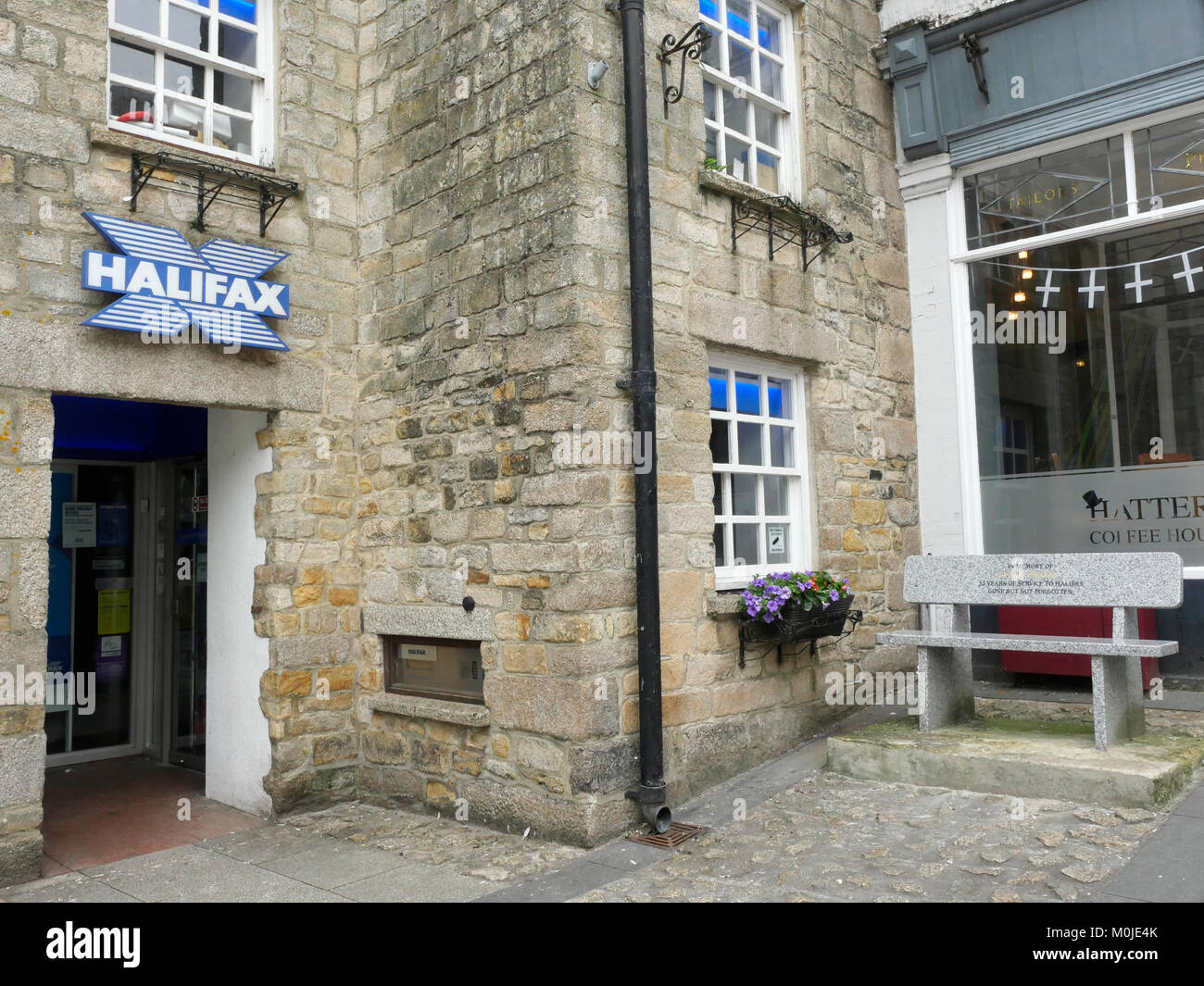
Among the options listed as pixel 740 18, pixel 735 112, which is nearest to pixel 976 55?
pixel 740 18

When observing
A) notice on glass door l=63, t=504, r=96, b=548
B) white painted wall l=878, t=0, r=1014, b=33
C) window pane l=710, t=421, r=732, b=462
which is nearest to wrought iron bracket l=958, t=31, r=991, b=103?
white painted wall l=878, t=0, r=1014, b=33

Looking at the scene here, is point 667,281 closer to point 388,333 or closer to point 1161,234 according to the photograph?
point 388,333

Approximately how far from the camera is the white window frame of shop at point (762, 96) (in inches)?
254

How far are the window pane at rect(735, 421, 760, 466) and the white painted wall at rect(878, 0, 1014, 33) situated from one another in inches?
135

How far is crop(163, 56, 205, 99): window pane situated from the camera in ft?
19.1

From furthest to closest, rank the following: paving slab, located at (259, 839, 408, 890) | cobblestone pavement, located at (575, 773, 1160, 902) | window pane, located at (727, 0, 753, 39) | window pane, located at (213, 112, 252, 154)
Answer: window pane, located at (727, 0, 753, 39)
window pane, located at (213, 112, 252, 154)
paving slab, located at (259, 839, 408, 890)
cobblestone pavement, located at (575, 773, 1160, 902)

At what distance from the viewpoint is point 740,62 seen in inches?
264

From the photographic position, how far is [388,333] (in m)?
6.42

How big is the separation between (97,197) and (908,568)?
504 centimetres

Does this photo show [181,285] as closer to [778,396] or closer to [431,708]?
[431,708]

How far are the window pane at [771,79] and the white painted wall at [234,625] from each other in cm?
393

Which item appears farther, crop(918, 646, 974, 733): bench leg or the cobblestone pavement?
crop(918, 646, 974, 733): bench leg

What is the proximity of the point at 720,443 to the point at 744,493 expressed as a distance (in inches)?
15.3

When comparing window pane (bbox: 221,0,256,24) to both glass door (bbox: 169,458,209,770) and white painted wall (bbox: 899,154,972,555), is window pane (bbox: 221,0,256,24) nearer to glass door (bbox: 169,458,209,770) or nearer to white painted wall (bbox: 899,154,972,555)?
glass door (bbox: 169,458,209,770)
